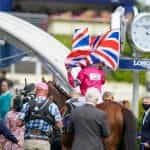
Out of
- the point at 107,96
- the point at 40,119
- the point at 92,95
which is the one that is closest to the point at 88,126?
the point at 92,95

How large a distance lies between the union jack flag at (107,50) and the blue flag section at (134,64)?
665 mm

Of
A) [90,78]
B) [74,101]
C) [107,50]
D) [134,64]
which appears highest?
[107,50]

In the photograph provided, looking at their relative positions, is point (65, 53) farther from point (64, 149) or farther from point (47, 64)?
point (64, 149)

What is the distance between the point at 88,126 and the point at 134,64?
15.9 feet

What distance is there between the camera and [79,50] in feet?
60.4

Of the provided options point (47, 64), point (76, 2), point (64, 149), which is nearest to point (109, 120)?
point (64, 149)

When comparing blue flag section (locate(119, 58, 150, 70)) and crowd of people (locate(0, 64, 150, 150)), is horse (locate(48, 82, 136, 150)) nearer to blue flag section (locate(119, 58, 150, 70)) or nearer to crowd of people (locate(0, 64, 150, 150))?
crowd of people (locate(0, 64, 150, 150))

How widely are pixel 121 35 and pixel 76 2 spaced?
58048 mm

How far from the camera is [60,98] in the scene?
1781 cm

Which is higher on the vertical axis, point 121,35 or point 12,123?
point 121,35

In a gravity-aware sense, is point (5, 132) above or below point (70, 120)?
below

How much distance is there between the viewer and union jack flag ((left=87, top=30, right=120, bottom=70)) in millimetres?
18250

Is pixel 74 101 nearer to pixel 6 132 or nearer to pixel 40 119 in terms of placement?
pixel 40 119

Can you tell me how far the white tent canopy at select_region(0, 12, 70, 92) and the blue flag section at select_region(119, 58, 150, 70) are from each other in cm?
102
